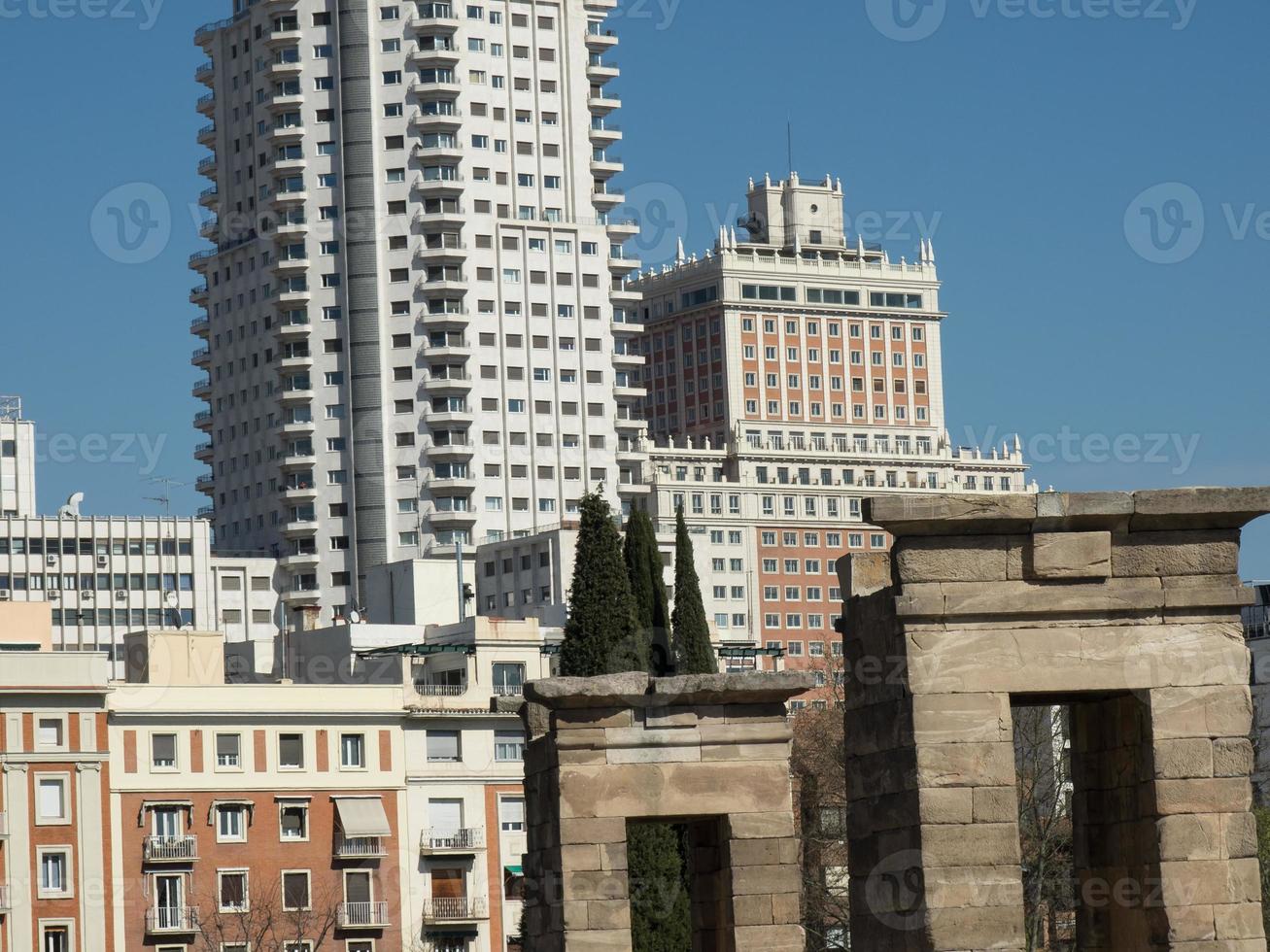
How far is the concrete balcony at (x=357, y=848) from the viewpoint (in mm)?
76062

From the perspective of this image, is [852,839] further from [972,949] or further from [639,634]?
[639,634]

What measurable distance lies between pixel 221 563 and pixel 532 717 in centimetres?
12651

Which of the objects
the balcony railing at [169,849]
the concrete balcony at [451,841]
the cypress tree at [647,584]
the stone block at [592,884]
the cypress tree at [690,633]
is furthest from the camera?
the concrete balcony at [451,841]

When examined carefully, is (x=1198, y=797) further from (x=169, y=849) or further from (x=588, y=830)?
(x=169, y=849)

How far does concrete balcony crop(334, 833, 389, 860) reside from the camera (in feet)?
250

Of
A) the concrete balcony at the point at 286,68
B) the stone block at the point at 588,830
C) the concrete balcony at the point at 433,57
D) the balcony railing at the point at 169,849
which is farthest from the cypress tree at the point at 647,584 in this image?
the concrete balcony at the point at 286,68

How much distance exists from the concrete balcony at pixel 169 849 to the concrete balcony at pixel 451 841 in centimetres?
671

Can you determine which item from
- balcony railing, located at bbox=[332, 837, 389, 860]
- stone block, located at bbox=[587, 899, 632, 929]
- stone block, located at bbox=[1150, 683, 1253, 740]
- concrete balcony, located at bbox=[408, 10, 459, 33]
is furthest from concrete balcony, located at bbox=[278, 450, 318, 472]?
stone block, located at bbox=[1150, 683, 1253, 740]

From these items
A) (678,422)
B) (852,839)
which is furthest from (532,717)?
(678,422)

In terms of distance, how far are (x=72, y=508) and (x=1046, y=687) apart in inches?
5459

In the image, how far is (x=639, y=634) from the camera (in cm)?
5947

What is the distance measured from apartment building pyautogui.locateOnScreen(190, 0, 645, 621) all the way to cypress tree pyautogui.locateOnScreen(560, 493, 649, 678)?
98314 mm

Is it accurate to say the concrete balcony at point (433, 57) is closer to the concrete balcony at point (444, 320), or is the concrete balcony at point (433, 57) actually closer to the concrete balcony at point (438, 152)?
the concrete balcony at point (438, 152)

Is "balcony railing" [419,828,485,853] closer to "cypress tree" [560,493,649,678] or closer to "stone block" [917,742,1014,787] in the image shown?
"cypress tree" [560,493,649,678]
